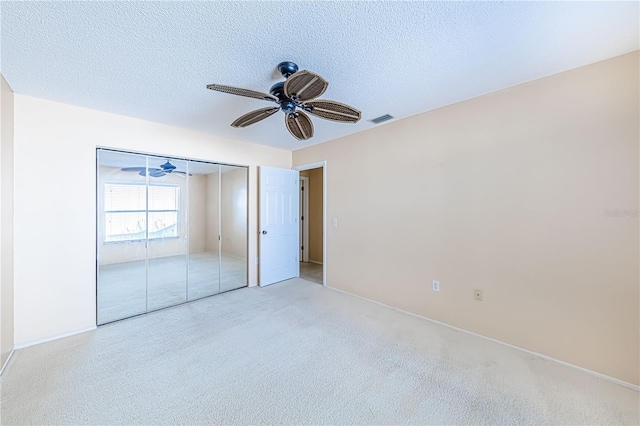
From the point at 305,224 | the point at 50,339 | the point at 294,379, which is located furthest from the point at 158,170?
the point at 305,224

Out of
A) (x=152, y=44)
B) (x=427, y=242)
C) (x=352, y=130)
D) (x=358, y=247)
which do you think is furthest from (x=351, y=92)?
(x=358, y=247)

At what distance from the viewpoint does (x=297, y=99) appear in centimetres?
179

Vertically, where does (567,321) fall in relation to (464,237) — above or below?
below

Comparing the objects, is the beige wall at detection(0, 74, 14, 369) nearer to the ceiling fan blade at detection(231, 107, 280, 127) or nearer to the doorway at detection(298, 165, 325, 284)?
the ceiling fan blade at detection(231, 107, 280, 127)

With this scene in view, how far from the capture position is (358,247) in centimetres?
357

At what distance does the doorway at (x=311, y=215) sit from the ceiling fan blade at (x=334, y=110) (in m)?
3.71

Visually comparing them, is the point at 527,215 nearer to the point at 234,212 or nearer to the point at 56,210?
the point at 234,212

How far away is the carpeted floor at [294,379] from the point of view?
1541 mm

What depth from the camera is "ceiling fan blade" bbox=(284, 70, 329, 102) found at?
1455 millimetres

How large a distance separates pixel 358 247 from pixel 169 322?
253 cm

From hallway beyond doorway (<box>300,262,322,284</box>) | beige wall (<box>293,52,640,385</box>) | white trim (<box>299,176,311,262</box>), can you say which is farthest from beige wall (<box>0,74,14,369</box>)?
white trim (<box>299,176,311,262</box>)

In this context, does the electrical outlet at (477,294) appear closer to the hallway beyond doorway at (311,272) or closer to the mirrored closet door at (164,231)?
the hallway beyond doorway at (311,272)

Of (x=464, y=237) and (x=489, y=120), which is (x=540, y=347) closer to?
(x=464, y=237)

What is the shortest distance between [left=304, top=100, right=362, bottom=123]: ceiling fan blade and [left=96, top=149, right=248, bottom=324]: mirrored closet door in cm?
229
